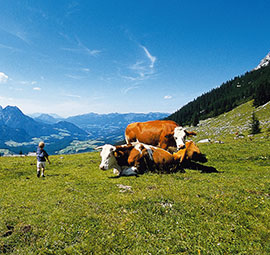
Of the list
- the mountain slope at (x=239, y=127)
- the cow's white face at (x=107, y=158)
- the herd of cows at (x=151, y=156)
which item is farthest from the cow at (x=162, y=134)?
the mountain slope at (x=239, y=127)

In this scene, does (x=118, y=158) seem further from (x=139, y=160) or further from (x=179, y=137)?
(x=179, y=137)

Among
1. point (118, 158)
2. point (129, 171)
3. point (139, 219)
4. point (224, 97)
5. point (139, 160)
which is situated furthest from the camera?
point (224, 97)

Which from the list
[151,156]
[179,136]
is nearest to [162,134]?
[179,136]

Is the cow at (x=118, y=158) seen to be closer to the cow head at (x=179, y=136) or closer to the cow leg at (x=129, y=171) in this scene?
the cow leg at (x=129, y=171)

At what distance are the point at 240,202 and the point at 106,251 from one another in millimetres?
5123

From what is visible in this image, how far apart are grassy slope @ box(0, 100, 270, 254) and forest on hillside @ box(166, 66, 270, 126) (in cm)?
11984

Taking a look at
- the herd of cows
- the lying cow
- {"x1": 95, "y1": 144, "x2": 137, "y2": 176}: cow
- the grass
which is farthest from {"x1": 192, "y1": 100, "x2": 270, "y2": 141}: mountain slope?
the grass

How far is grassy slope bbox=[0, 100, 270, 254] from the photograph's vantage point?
420 centimetres

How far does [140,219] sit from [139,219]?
0.04m

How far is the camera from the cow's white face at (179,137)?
12.2m

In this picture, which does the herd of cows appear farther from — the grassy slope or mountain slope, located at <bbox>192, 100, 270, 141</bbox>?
mountain slope, located at <bbox>192, 100, 270, 141</bbox>

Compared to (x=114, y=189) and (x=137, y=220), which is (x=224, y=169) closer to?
(x=114, y=189)

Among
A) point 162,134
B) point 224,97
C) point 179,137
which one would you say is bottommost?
point 179,137

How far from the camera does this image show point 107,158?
10391 mm
